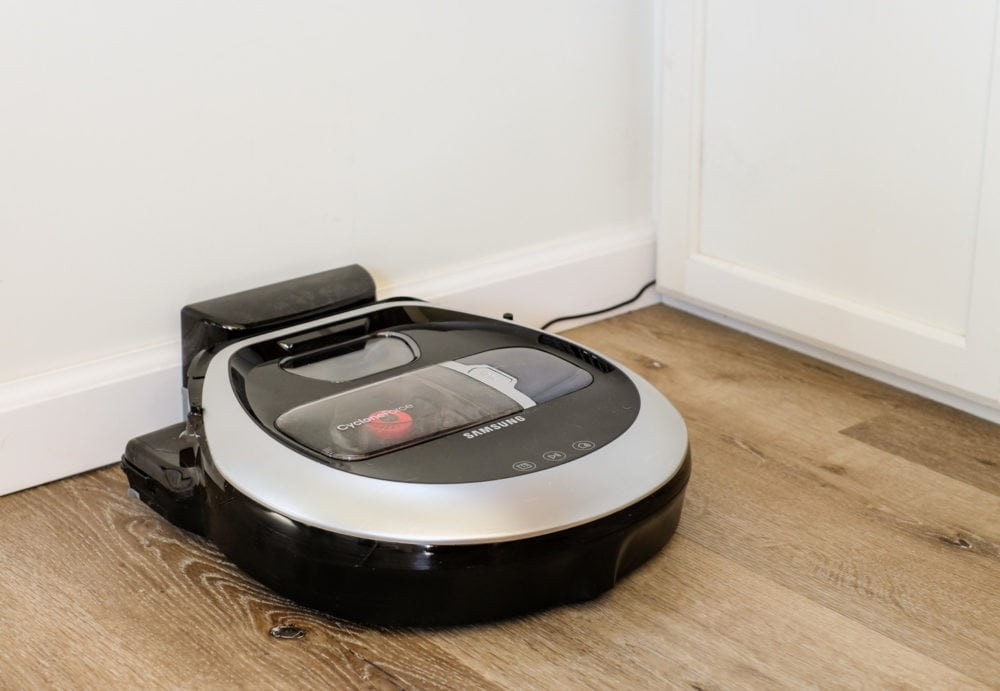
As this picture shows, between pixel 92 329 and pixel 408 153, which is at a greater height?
pixel 408 153

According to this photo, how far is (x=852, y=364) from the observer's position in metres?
1.51

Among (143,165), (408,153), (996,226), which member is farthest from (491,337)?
(996,226)

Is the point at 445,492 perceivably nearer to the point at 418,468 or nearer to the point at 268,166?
the point at 418,468

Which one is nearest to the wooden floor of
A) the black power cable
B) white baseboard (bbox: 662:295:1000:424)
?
white baseboard (bbox: 662:295:1000:424)

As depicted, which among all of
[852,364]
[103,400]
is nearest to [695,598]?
[852,364]

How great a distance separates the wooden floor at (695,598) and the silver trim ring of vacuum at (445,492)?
0.34 feet

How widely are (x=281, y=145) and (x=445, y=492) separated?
0.56 meters

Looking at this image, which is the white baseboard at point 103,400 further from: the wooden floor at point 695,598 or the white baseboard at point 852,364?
the white baseboard at point 852,364

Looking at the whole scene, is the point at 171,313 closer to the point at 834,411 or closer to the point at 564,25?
the point at 564,25

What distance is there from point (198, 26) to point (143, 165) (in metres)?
0.16

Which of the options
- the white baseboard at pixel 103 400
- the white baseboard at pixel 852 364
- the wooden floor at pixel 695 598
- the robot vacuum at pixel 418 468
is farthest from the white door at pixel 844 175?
the robot vacuum at pixel 418 468

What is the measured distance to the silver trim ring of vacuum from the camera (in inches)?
38.5

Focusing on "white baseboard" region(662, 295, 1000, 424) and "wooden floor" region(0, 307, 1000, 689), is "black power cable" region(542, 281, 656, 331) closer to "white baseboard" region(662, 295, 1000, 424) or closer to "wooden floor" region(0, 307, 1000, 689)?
"white baseboard" region(662, 295, 1000, 424)

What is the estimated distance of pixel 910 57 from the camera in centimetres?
131
